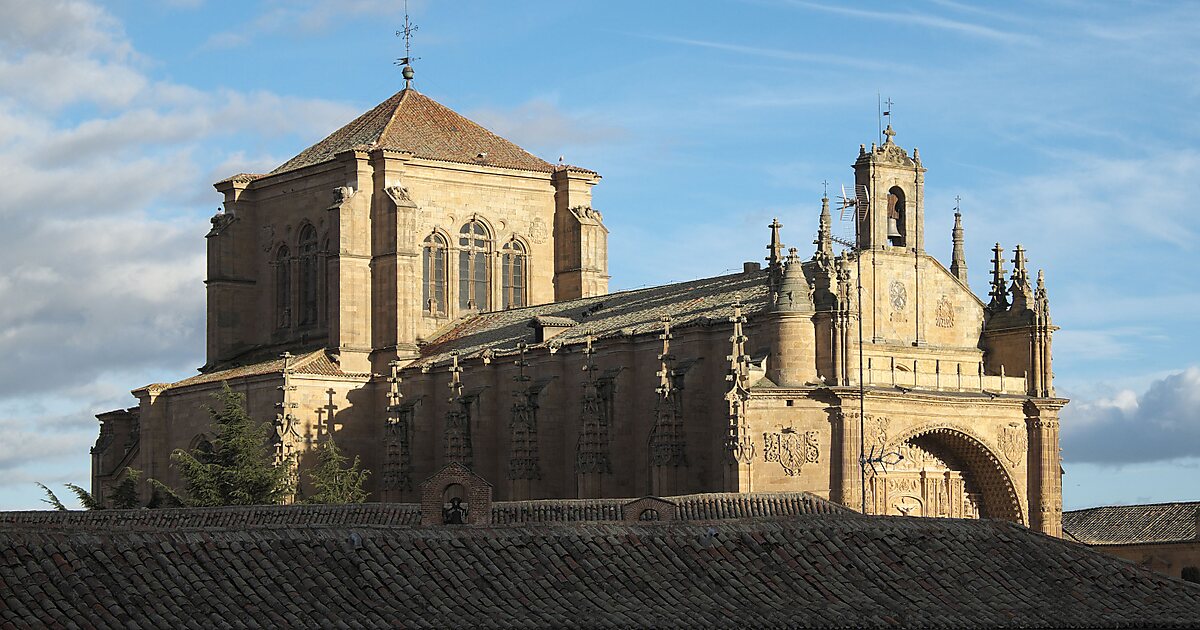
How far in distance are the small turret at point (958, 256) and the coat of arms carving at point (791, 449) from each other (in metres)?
10.2

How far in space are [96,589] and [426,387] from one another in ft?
153

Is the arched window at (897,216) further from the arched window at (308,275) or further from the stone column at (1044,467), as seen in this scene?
the arched window at (308,275)

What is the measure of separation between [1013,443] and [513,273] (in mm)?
24845

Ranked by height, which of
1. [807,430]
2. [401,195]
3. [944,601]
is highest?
[401,195]

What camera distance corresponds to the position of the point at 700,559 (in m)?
39.5

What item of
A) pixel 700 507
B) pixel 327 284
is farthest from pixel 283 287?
pixel 700 507

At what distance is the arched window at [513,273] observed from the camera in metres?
88.2

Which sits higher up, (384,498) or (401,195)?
(401,195)

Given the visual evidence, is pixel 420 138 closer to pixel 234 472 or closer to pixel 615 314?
pixel 615 314

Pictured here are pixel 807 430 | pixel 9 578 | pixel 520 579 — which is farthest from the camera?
pixel 807 430

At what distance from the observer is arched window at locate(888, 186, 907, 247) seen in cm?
6994

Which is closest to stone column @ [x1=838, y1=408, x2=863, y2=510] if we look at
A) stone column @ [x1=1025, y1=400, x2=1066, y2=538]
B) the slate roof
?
the slate roof

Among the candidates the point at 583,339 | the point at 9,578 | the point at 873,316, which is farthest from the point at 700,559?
the point at 583,339

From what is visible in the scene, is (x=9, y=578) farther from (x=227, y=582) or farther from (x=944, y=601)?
(x=944, y=601)
